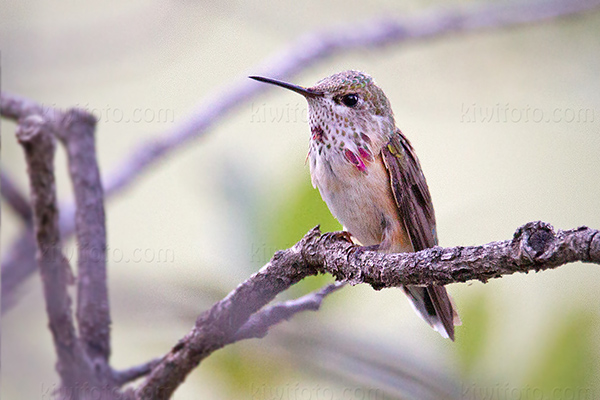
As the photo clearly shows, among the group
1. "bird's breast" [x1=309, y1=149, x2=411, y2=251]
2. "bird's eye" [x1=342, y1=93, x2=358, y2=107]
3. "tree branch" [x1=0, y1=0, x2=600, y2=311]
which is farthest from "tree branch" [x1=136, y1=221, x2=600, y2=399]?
"tree branch" [x1=0, y1=0, x2=600, y2=311]

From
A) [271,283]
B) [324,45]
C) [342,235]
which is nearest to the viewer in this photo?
[271,283]

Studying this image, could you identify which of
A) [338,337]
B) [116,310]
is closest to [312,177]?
[338,337]

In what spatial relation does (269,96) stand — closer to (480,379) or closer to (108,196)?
(108,196)

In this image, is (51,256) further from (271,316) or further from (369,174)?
(369,174)

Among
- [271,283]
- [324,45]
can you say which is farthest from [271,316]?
[324,45]

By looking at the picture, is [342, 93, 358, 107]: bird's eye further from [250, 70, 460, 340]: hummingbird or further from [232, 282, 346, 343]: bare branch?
[232, 282, 346, 343]: bare branch

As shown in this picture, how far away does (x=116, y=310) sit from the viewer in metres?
2.84

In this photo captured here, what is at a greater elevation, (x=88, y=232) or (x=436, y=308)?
(x=88, y=232)

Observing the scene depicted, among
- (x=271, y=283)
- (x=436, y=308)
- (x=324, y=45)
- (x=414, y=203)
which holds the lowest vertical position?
(x=436, y=308)

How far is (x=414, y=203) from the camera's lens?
3383mm

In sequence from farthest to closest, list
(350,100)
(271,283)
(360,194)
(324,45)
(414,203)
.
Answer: (324,45), (350,100), (414,203), (360,194), (271,283)

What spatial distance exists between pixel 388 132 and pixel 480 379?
137 centimetres

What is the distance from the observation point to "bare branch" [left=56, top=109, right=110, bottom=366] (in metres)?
2.62

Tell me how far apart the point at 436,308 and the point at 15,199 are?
7.07ft
